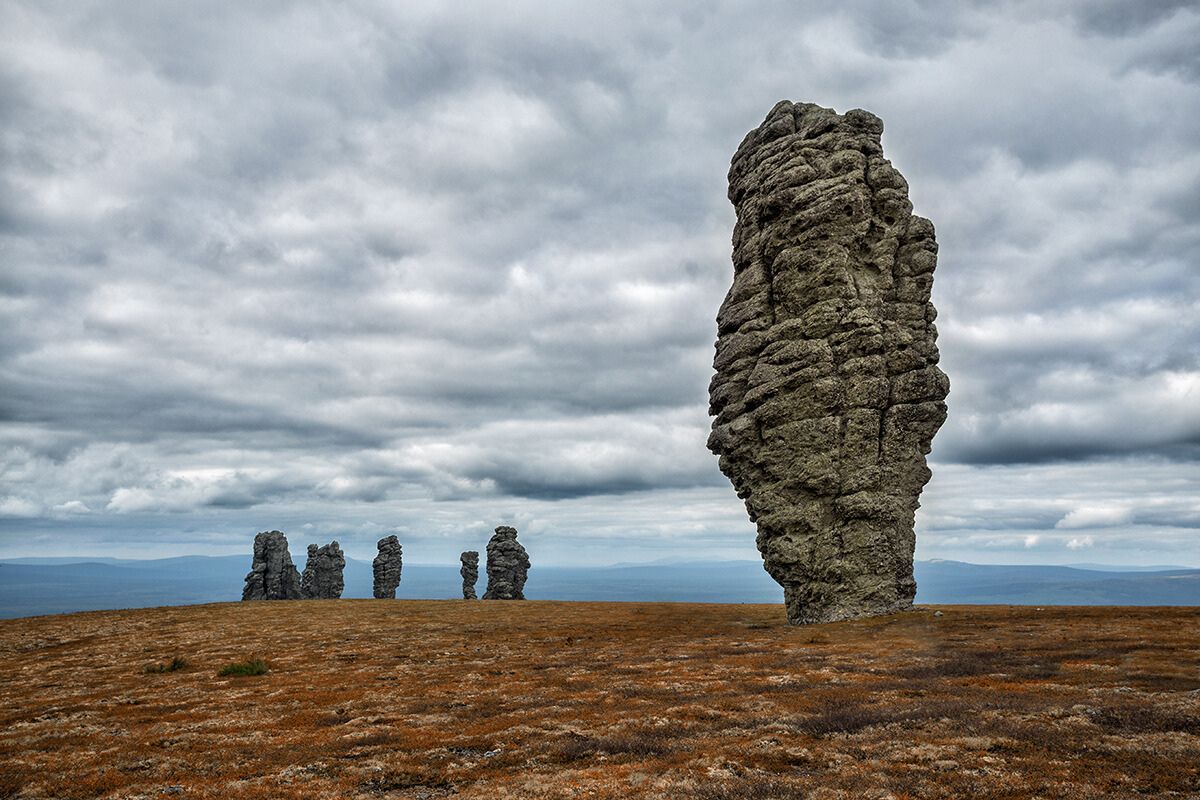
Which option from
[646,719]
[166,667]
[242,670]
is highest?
[646,719]

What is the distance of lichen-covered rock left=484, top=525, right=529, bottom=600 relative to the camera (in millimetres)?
113812

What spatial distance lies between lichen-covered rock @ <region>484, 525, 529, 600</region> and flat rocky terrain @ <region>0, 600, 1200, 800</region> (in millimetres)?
82039

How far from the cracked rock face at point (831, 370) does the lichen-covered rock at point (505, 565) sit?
2935 inches

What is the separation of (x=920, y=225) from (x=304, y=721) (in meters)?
50.0

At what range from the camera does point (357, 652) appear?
32.8m

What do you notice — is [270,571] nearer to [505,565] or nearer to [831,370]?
[505,565]

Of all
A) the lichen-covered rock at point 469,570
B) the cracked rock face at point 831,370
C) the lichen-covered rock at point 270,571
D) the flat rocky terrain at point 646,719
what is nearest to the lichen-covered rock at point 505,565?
the lichen-covered rock at point 469,570

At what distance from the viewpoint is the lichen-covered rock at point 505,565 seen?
114 meters

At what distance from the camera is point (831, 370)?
43719 millimetres

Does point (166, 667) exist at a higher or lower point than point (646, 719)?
lower

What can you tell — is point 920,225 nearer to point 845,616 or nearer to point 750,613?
point 845,616

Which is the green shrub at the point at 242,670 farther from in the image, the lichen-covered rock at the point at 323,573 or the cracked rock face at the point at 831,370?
the lichen-covered rock at the point at 323,573

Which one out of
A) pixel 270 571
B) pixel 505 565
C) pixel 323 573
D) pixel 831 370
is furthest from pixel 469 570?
pixel 831 370

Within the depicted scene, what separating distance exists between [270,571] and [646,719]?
421 ft
